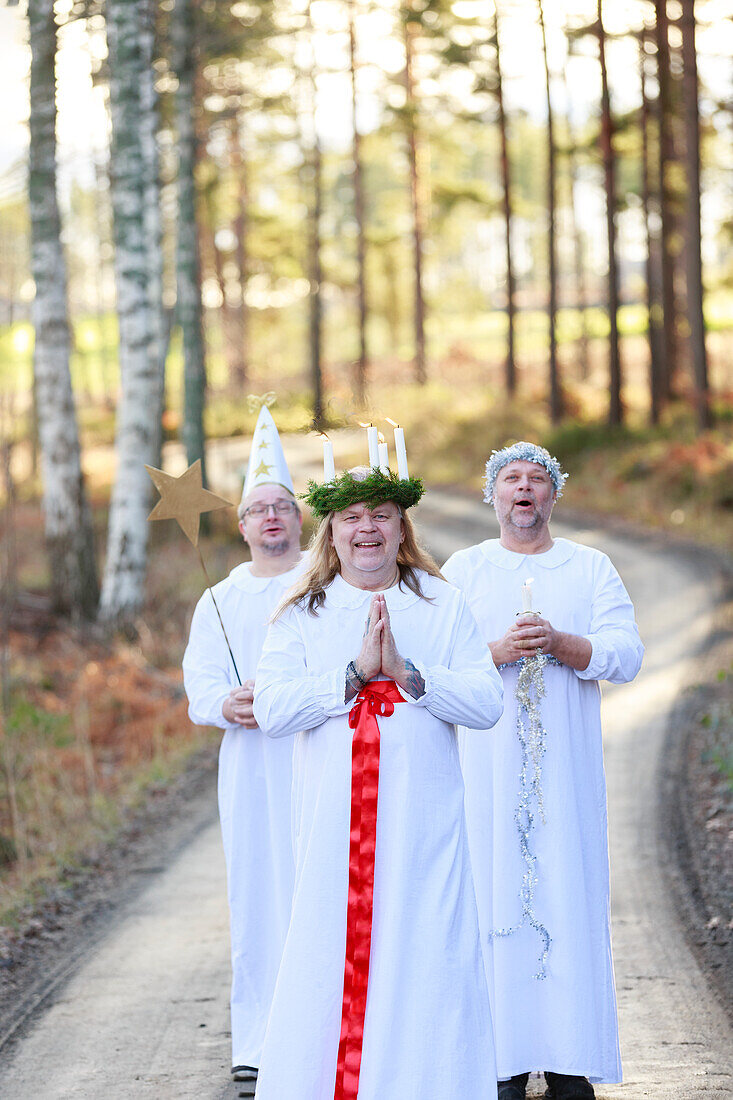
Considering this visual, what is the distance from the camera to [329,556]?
15.3 ft

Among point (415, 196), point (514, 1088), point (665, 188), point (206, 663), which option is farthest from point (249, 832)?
point (415, 196)

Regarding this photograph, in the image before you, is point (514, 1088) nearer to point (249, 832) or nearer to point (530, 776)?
point (530, 776)

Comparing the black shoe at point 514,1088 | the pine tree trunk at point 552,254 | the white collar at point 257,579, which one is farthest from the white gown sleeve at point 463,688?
the pine tree trunk at point 552,254

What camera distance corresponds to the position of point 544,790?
17.0ft

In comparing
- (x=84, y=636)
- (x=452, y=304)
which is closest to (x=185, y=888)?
(x=84, y=636)

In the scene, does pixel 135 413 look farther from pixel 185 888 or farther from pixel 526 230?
pixel 526 230

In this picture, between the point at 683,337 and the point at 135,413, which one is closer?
the point at 135,413

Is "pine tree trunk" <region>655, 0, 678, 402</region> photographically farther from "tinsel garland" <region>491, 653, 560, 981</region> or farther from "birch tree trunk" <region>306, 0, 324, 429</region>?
"tinsel garland" <region>491, 653, 560, 981</region>

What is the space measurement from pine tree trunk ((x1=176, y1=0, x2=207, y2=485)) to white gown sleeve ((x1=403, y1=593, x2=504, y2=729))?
15552 millimetres

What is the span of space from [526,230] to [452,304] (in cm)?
2264

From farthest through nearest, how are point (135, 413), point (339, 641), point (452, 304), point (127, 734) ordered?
1. point (452, 304)
2. point (135, 413)
3. point (127, 734)
4. point (339, 641)

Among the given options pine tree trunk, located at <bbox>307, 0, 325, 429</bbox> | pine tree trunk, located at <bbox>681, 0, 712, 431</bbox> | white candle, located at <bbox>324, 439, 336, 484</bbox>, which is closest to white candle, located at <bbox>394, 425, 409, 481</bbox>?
white candle, located at <bbox>324, 439, 336, 484</bbox>

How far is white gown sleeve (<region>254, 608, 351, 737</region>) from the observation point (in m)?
4.34

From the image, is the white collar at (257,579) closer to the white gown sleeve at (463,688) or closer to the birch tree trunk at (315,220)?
the white gown sleeve at (463,688)
